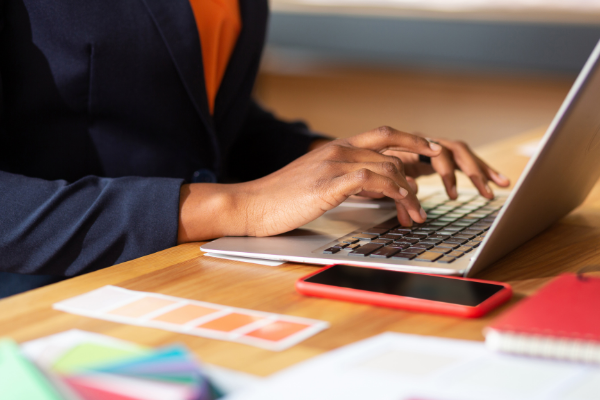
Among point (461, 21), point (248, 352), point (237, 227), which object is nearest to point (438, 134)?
point (461, 21)

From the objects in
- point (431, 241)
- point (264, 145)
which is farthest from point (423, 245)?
point (264, 145)

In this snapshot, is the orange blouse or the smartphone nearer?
the smartphone

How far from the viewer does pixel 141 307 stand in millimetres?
513

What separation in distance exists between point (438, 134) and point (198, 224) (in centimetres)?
243

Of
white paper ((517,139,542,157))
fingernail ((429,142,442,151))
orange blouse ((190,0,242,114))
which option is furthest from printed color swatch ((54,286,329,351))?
white paper ((517,139,542,157))

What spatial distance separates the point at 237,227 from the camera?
0.70 m

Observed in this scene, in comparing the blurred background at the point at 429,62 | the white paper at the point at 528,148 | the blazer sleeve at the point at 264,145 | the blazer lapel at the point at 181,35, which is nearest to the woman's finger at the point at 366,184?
the blazer lapel at the point at 181,35

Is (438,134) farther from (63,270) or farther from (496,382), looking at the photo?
(496,382)

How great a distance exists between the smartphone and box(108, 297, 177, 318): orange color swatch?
113 millimetres

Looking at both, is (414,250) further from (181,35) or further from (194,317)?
(181,35)

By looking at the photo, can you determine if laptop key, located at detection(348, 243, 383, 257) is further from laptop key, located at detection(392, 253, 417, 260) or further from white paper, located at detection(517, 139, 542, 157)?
white paper, located at detection(517, 139, 542, 157)

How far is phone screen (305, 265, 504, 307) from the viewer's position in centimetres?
50

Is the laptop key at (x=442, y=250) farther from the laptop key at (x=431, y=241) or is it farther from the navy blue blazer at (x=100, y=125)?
the navy blue blazer at (x=100, y=125)

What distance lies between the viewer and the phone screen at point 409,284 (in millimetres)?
501
